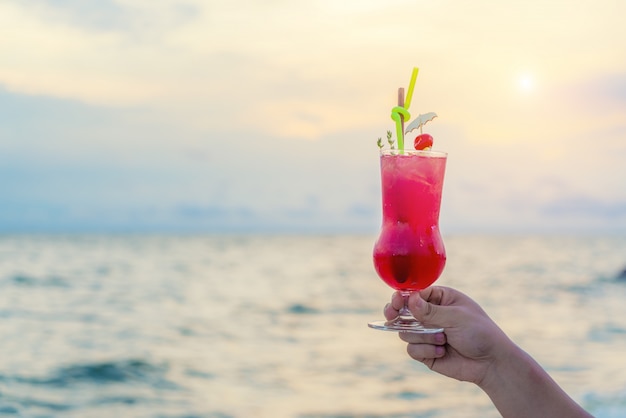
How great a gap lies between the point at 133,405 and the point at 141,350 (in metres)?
2.94

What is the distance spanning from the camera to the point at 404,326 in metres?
2.52

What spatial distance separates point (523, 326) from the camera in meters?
13.8

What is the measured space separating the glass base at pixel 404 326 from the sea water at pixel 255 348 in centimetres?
539

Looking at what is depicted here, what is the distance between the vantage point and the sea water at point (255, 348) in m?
8.44

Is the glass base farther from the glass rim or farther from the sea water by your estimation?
the sea water

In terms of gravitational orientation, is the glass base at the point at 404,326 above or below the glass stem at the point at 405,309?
below

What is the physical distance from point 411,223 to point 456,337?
17.4 inches

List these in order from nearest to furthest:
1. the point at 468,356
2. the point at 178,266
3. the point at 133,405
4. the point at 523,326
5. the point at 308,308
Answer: the point at 468,356 < the point at 133,405 < the point at 523,326 < the point at 308,308 < the point at 178,266

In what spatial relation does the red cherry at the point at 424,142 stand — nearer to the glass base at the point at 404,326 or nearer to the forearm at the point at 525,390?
the glass base at the point at 404,326

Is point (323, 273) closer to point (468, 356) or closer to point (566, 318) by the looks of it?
point (566, 318)

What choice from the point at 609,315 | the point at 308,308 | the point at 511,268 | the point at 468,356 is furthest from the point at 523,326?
the point at 511,268

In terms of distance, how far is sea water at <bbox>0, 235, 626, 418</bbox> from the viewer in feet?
27.7

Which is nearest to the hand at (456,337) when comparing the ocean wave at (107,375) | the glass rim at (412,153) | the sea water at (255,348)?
the glass rim at (412,153)

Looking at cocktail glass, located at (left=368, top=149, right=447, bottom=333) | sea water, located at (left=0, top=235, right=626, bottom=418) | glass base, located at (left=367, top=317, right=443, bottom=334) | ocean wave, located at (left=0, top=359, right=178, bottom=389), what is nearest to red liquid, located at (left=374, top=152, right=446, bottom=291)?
cocktail glass, located at (left=368, top=149, right=447, bottom=333)
